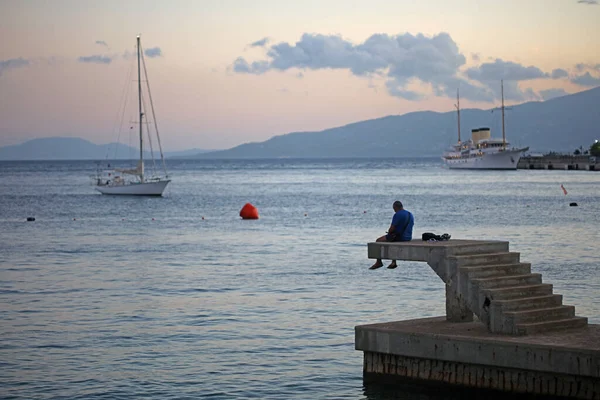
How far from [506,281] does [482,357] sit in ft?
7.08

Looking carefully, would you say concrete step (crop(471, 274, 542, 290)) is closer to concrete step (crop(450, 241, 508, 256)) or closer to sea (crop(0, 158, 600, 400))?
concrete step (crop(450, 241, 508, 256))

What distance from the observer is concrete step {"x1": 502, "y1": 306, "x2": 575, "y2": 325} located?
1829 cm

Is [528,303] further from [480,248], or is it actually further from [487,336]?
[480,248]

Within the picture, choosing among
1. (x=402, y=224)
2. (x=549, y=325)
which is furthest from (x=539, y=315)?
(x=402, y=224)

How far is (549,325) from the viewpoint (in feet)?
61.4

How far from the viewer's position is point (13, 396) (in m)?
19.6

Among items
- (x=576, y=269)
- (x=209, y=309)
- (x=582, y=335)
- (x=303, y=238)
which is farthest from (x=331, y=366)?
(x=303, y=238)

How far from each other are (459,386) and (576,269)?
18708mm

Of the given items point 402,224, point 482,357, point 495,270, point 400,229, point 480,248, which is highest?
point 402,224

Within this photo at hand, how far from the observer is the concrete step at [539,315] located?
18286 mm

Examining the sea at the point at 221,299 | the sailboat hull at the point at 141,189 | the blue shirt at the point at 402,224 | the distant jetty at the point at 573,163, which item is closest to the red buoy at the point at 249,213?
the sea at the point at 221,299

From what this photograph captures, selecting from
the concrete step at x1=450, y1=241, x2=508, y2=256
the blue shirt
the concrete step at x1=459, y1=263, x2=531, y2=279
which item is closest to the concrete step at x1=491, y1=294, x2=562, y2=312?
the concrete step at x1=459, y1=263, x2=531, y2=279

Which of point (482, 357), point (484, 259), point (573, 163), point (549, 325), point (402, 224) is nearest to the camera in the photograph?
point (482, 357)

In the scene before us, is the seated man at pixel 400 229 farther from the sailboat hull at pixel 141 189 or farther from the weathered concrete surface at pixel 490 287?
the sailboat hull at pixel 141 189
